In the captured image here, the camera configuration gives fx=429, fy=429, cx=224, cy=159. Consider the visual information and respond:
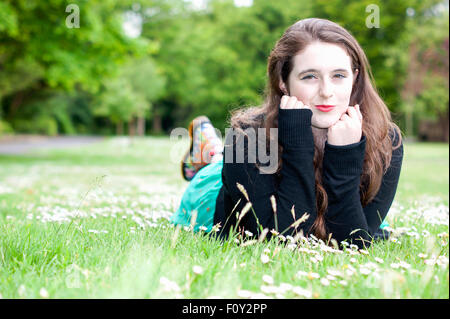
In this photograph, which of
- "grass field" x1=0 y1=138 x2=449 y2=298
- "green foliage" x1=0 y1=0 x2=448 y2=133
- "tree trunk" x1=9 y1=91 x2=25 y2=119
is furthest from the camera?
"tree trunk" x1=9 y1=91 x2=25 y2=119

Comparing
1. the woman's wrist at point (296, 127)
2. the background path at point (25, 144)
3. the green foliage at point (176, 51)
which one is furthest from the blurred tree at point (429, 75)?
the background path at point (25, 144)

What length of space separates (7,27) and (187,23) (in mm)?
42567

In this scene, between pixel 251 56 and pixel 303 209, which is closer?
pixel 303 209

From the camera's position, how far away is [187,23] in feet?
175

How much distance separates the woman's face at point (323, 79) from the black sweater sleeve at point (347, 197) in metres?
0.24

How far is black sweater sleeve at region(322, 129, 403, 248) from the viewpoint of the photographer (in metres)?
2.70

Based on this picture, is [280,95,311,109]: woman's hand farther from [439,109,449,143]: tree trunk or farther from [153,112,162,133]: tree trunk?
[153,112,162,133]: tree trunk

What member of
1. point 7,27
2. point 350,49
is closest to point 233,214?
point 350,49

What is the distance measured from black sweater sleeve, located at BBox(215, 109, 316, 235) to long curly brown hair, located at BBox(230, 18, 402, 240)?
151mm

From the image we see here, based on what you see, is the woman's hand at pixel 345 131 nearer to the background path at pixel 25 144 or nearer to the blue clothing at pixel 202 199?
the blue clothing at pixel 202 199

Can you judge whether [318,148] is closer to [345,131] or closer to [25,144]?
[345,131]

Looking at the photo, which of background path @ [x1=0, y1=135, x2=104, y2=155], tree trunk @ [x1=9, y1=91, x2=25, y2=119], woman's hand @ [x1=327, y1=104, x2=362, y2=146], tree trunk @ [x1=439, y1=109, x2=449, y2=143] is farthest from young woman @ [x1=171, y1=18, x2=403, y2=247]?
tree trunk @ [x1=439, y1=109, x2=449, y2=143]

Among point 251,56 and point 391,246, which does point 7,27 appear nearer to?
point 391,246
